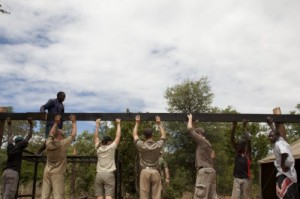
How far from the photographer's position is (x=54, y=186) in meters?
7.05

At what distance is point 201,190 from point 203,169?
0.40 m

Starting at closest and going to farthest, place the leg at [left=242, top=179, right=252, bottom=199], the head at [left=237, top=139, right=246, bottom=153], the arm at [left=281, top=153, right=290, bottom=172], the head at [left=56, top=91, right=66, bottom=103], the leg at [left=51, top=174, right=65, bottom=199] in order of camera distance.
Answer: the arm at [left=281, top=153, right=290, bottom=172] → the leg at [left=51, top=174, right=65, bottom=199] → the leg at [left=242, top=179, right=252, bottom=199] → the head at [left=237, top=139, right=246, bottom=153] → the head at [left=56, top=91, right=66, bottom=103]

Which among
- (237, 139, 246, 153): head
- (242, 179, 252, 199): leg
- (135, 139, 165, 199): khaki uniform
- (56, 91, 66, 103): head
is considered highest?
(56, 91, 66, 103): head

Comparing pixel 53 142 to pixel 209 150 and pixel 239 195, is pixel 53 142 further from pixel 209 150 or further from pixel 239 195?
pixel 239 195

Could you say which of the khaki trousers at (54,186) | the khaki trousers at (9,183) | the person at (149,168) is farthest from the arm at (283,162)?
the khaki trousers at (9,183)

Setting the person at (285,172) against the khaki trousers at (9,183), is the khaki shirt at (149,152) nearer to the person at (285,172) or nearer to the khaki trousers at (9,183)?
the person at (285,172)

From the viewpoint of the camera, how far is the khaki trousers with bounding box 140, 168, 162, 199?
7.04 meters

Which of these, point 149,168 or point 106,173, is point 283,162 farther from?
point 106,173

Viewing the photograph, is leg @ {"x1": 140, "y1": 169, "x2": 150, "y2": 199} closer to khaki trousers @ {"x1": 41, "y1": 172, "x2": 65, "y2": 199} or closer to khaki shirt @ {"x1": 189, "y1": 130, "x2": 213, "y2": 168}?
khaki shirt @ {"x1": 189, "y1": 130, "x2": 213, "y2": 168}

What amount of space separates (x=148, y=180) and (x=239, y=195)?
8.16ft

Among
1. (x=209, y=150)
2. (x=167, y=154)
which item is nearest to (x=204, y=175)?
(x=209, y=150)

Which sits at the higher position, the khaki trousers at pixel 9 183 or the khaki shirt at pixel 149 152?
the khaki shirt at pixel 149 152

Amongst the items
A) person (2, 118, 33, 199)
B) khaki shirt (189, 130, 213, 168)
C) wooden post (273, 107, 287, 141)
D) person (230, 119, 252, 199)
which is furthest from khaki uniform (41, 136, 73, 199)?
wooden post (273, 107, 287, 141)

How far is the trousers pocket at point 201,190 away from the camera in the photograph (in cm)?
705
